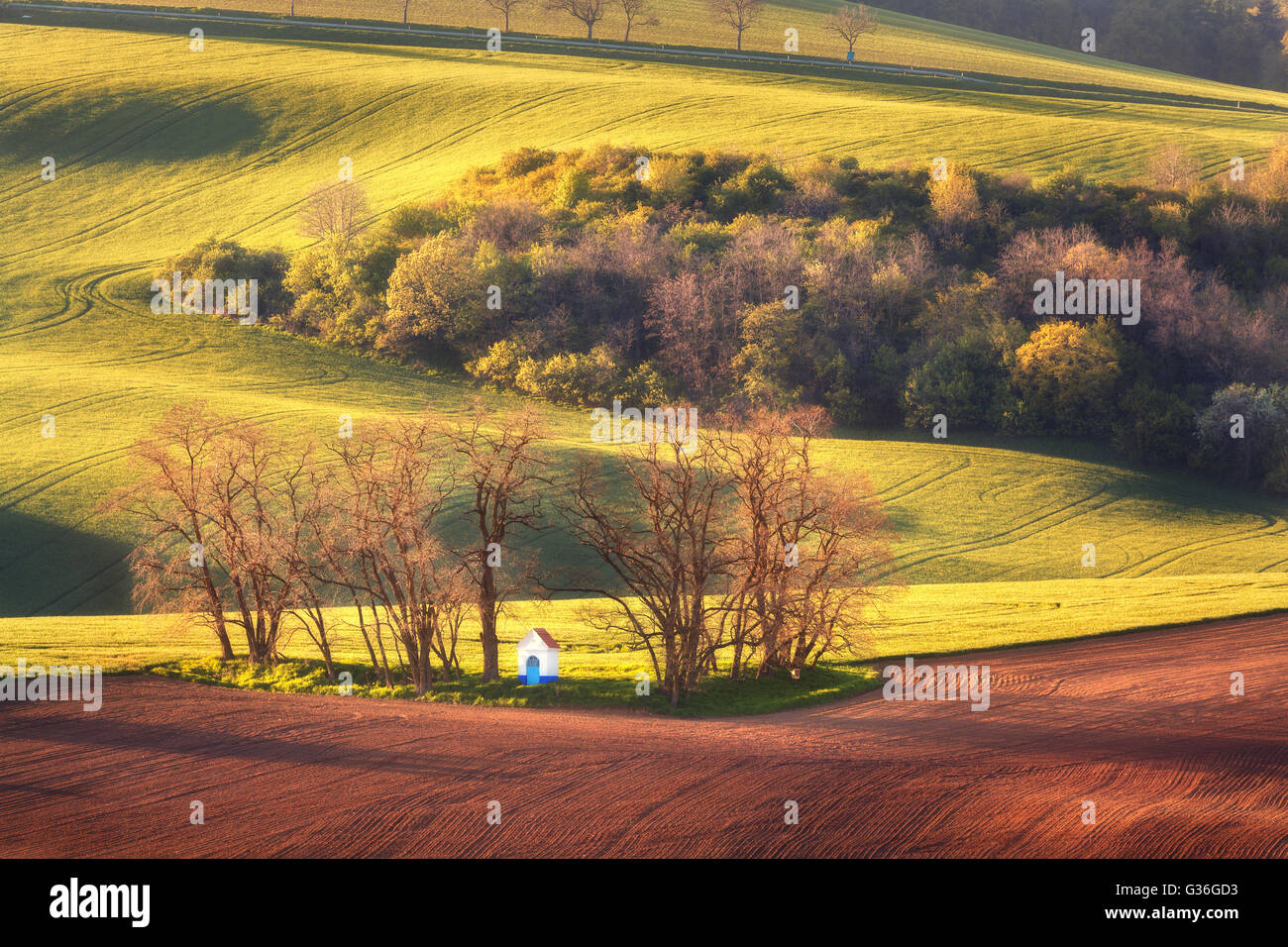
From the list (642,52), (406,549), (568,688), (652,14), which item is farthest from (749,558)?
(652,14)

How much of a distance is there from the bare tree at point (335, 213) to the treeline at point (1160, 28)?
354 ft

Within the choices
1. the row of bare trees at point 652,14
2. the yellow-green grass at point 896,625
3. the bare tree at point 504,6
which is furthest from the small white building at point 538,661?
the bare tree at point 504,6

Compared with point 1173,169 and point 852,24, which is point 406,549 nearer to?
point 1173,169

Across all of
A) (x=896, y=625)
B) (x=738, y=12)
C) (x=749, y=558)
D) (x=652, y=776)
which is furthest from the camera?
(x=738, y=12)

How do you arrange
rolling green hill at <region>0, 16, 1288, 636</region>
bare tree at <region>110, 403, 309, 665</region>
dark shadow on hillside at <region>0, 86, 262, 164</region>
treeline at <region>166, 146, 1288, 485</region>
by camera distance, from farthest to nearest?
1. dark shadow on hillside at <region>0, 86, 262, 164</region>
2. treeline at <region>166, 146, 1288, 485</region>
3. rolling green hill at <region>0, 16, 1288, 636</region>
4. bare tree at <region>110, 403, 309, 665</region>

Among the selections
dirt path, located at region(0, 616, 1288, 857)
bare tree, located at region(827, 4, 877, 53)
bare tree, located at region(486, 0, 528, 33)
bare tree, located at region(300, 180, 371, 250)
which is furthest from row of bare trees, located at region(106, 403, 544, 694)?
bare tree, located at region(827, 4, 877, 53)

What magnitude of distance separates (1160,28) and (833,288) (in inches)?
4554

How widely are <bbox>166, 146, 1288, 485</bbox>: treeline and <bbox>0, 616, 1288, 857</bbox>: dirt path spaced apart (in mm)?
40495

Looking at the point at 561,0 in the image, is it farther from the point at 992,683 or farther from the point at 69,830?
the point at 69,830

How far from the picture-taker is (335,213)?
91062 mm

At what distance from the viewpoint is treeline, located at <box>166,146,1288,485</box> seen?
70375 mm

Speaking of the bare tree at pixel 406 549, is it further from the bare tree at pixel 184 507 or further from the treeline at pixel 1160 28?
the treeline at pixel 1160 28

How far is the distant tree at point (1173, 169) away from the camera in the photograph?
86.8 m

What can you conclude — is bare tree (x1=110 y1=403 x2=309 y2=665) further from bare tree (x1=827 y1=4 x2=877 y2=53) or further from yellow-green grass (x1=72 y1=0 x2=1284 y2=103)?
bare tree (x1=827 y1=4 x2=877 y2=53)
